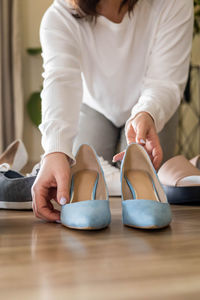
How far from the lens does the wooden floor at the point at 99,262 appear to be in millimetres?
476

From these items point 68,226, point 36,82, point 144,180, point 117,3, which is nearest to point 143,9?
point 117,3

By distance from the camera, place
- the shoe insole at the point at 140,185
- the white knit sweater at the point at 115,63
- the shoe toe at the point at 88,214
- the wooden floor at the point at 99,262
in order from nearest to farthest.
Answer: the wooden floor at the point at 99,262 < the shoe toe at the point at 88,214 < the shoe insole at the point at 140,185 < the white knit sweater at the point at 115,63

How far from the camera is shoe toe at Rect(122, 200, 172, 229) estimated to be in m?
0.74

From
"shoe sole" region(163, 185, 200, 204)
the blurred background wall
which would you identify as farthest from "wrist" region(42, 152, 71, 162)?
the blurred background wall

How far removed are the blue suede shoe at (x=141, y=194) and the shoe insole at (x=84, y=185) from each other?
3.1 inches

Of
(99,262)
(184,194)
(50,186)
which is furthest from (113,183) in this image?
(99,262)

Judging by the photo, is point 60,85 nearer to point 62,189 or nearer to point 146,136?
point 146,136

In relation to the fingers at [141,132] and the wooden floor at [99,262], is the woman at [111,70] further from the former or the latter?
the wooden floor at [99,262]

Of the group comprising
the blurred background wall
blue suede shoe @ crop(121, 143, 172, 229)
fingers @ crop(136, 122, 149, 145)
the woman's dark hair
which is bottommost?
the blurred background wall

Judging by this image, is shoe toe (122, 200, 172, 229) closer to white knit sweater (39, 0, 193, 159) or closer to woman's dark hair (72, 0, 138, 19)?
white knit sweater (39, 0, 193, 159)

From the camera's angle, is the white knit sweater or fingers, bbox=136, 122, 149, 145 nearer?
fingers, bbox=136, 122, 149, 145

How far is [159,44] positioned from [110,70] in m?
0.23

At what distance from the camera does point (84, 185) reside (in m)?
0.93

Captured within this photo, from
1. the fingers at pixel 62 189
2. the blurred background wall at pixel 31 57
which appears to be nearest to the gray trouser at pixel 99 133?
the fingers at pixel 62 189
